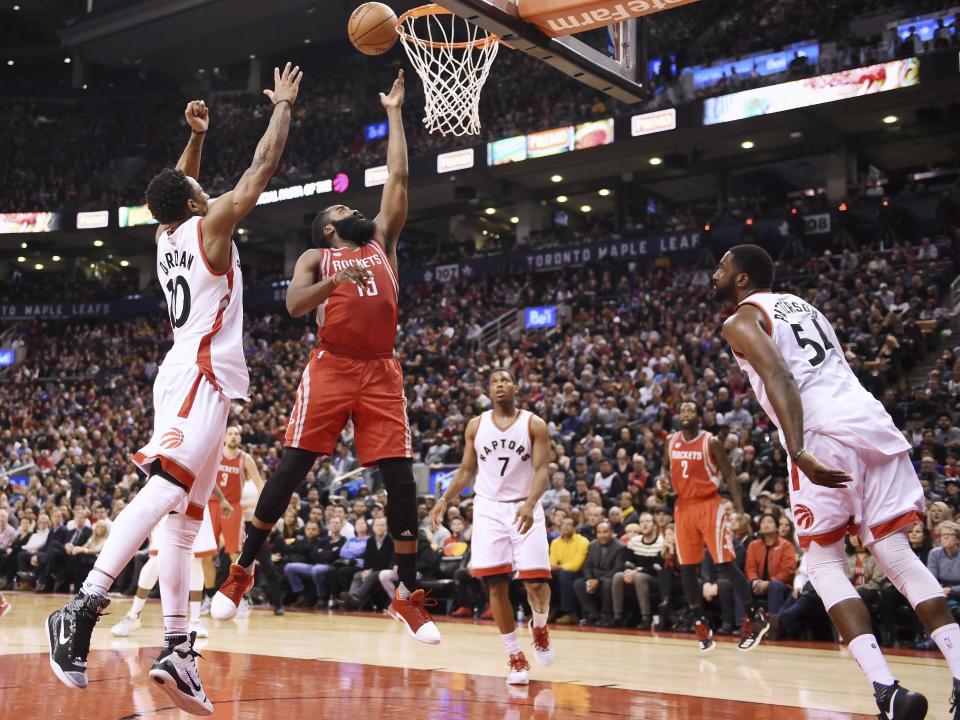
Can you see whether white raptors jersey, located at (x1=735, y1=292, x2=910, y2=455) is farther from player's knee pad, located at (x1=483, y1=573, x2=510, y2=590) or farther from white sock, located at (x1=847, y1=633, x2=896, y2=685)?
player's knee pad, located at (x1=483, y1=573, x2=510, y2=590)

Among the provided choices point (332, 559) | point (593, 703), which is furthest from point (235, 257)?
point (332, 559)

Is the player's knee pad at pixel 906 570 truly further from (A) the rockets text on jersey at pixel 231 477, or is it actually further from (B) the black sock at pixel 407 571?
(A) the rockets text on jersey at pixel 231 477

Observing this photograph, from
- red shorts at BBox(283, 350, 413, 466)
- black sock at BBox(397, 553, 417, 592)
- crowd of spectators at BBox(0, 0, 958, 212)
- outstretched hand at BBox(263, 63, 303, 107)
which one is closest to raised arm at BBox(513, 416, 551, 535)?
black sock at BBox(397, 553, 417, 592)

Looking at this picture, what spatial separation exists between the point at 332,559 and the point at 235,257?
872 centimetres

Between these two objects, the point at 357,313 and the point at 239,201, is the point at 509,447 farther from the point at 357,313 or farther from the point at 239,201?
the point at 239,201

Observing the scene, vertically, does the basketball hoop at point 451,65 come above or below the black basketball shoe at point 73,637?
above

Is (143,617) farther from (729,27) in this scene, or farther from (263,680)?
(729,27)

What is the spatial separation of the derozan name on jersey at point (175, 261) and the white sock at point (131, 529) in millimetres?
946

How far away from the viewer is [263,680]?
5410 millimetres

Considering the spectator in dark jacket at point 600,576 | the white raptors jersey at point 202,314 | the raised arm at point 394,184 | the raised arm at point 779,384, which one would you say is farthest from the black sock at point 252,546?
the spectator in dark jacket at point 600,576

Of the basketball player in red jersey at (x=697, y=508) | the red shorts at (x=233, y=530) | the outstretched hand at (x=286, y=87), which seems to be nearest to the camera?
the outstretched hand at (x=286, y=87)

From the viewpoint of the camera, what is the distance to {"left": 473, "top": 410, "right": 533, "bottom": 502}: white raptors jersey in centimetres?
672

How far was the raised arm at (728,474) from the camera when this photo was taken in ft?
27.0

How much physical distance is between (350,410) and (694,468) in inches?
182
